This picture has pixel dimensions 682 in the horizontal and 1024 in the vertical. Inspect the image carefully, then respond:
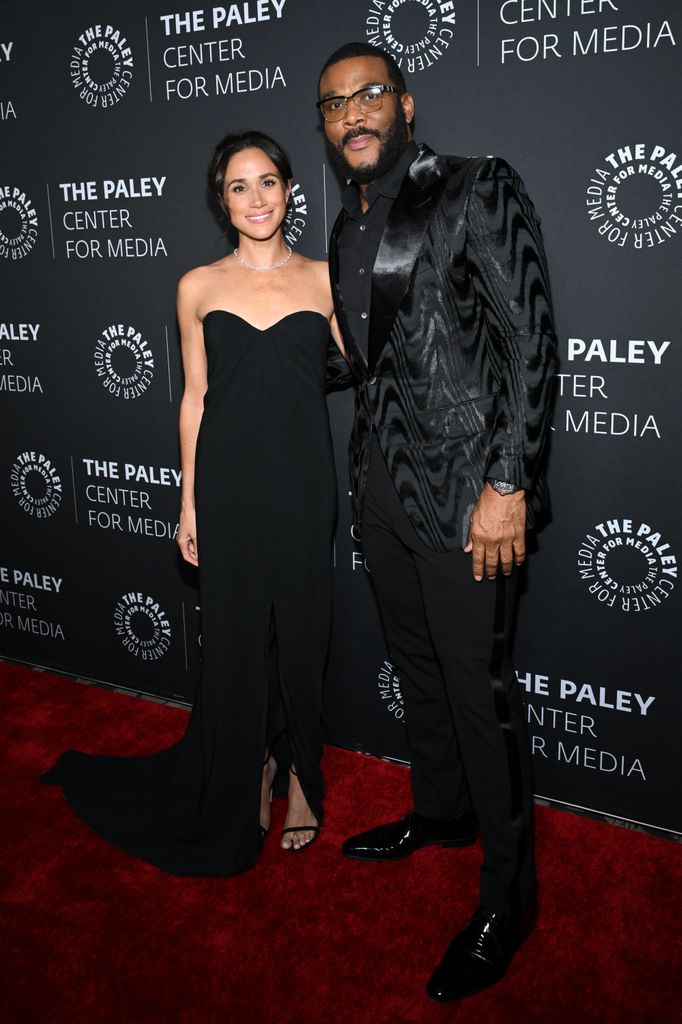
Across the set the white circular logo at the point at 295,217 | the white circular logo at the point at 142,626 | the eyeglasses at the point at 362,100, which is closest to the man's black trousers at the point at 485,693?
the eyeglasses at the point at 362,100

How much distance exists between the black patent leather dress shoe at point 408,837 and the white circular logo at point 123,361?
165 centimetres

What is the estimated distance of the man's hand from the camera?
5.96ft

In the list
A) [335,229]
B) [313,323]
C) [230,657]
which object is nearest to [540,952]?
[230,657]

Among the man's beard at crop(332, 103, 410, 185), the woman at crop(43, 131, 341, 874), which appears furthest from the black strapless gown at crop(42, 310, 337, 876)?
the man's beard at crop(332, 103, 410, 185)

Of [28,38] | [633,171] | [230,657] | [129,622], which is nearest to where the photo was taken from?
[633,171]

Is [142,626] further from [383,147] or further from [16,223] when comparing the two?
[383,147]

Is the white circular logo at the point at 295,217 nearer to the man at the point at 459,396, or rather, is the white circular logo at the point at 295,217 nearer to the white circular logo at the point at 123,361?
the man at the point at 459,396

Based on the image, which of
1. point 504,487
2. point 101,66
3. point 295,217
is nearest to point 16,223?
point 101,66

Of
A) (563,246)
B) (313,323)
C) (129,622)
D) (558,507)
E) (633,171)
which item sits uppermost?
(633,171)

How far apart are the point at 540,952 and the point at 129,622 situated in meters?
1.91

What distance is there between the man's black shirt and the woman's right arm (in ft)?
1.39

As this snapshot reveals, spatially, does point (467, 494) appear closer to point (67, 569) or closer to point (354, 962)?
point (354, 962)

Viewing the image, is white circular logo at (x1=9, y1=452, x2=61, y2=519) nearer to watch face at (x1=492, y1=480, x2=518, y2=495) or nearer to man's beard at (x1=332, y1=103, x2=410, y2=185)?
man's beard at (x1=332, y1=103, x2=410, y2=185)

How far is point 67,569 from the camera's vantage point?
3.39m
